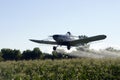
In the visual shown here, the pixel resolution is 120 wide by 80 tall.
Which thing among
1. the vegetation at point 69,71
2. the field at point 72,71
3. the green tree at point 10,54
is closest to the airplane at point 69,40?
the vegetation at point 69,71

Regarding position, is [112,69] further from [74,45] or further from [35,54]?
[35,54]

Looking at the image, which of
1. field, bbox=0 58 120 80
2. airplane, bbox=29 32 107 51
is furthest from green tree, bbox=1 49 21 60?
field, bbox=0 58 120 80

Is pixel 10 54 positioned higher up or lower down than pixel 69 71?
higher up

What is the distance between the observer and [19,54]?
104500 millimetres

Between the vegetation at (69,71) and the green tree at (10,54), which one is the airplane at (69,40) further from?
the green tree at (10,54)

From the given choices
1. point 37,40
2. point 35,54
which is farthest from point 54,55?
point 37,40

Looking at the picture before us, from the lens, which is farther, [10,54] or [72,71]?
[10,54]

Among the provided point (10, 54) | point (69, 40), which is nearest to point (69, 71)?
point (69, 40)

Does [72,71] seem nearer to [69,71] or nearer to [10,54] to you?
[69,71]

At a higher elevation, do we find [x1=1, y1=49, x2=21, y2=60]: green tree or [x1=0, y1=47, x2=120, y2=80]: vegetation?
[x1=1, y1=49, x2=21, y2=60]: green tree

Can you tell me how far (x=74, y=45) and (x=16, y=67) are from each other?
77.4ft

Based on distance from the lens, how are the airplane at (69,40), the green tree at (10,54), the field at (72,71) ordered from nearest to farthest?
1. the field at (72,71)
2. the airplane at (69,40)
3. the green tree at (10,54)

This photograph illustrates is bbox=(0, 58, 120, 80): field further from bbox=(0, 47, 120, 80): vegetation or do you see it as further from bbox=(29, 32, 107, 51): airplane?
bbox=(29, 32, 107, 51): airplane

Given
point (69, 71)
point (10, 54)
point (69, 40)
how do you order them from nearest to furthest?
point (69, 71)
point (69, 40)
point (10, 54)
